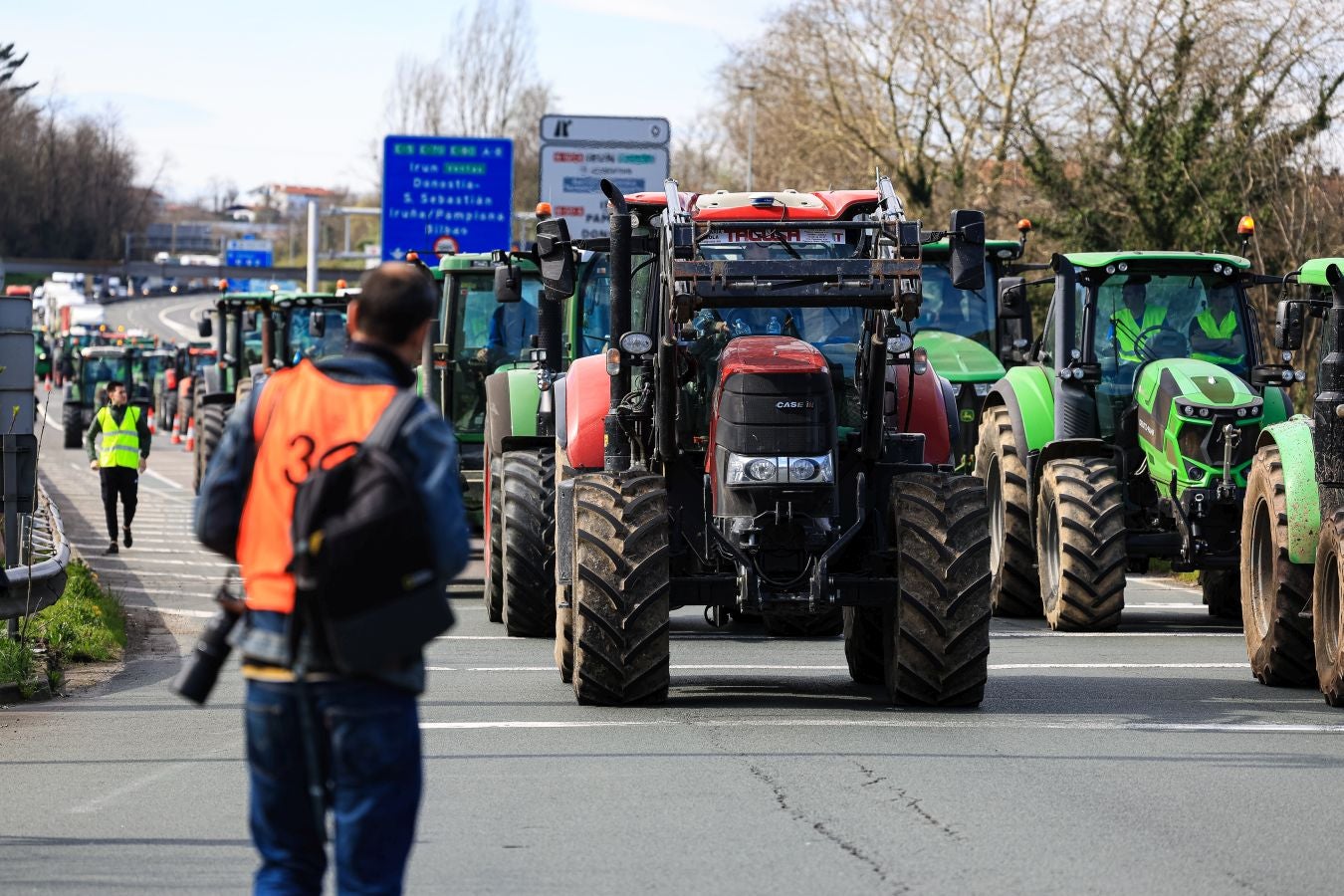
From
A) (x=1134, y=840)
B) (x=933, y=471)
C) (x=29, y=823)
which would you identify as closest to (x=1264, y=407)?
(x=933, y=471)

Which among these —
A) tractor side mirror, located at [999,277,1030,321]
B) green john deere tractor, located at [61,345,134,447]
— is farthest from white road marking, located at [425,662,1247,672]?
green john deere tractor, located at [61,345,134,447]

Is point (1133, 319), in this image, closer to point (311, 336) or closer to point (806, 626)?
point (806, 626)

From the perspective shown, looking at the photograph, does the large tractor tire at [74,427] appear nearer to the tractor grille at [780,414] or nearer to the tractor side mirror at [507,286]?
the tractor side mirror at [507,286]

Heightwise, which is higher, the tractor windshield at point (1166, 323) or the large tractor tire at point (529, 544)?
the tractor windshield at point (1166, 323)

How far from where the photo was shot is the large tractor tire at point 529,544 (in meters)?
15.9

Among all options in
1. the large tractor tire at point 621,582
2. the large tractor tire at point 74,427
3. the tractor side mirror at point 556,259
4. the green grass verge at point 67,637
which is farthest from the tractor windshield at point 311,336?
the large tractor tire at point 74,427

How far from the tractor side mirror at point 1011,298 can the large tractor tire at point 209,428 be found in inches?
661

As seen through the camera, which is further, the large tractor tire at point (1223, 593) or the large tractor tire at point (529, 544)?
the large tractor tire at point (1223, 593)

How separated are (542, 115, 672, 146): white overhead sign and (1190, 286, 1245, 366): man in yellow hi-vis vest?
13580 millimetres

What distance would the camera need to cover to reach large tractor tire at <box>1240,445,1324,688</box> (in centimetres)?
1317

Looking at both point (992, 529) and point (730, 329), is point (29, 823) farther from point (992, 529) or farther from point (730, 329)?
point (992, 529)

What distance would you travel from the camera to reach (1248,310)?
17.4 meters

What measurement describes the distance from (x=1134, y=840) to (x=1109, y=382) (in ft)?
31.0

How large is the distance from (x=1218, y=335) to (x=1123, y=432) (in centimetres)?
103
